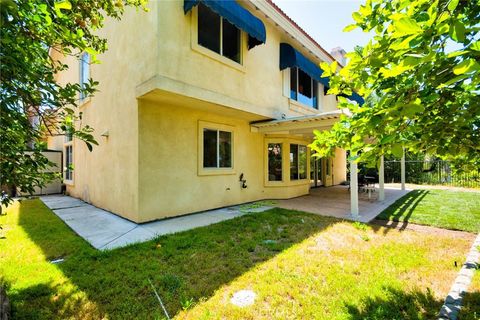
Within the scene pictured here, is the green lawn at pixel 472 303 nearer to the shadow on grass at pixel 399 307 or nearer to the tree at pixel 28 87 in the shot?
the shadow on grass at pixel 399 307

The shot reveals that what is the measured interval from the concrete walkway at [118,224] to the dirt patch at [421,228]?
4609 mm

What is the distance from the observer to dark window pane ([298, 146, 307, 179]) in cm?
1448

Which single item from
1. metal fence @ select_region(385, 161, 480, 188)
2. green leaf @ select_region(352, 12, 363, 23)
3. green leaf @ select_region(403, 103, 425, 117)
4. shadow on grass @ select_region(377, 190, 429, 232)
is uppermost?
green leaf @ select_region(352, 12, 363, 23)

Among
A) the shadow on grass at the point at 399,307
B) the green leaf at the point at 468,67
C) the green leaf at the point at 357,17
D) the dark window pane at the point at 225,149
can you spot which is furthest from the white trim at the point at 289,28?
the shadow on grass at the point at 399,307

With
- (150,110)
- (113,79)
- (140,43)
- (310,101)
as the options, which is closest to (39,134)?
(150,110)

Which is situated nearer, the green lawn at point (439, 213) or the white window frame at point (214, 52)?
the green lawn at point (439, 213)

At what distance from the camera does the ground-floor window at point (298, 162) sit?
45.8 feet

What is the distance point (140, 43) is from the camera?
823 cm

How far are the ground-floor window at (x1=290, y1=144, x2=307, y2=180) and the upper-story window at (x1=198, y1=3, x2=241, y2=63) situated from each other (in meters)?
6.44

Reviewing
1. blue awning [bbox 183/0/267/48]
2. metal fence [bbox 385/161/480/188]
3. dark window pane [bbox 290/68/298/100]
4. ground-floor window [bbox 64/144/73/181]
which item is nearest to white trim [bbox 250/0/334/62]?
blue awning [bbox 183/0/267/48]

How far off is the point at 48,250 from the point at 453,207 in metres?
15.8

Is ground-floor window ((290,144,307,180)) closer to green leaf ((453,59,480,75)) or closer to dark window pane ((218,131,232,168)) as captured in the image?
dark window pane ((218,131,232,168))

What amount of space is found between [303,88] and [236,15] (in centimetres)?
797

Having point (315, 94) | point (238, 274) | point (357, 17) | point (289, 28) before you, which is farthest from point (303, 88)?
point (238, 274)
